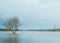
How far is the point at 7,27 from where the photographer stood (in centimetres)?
183

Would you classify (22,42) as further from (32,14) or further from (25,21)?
(32,14)

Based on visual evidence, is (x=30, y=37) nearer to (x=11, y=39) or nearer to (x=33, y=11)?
(x=11, y=39)

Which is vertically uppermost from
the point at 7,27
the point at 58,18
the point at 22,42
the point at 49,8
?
the point at 49,8

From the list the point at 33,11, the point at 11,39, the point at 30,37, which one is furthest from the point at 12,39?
the point at 33,11

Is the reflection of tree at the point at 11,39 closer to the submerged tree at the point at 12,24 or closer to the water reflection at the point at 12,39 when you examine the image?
the water reflection at the point at 12,39

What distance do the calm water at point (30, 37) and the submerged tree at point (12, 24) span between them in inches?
3.8

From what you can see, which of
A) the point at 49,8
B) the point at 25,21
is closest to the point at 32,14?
the point at 25,21

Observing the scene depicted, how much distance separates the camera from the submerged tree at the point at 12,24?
184 centimetres

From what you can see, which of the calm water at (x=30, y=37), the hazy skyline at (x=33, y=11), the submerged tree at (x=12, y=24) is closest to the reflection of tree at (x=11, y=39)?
the calm water at (x=30, y=37)

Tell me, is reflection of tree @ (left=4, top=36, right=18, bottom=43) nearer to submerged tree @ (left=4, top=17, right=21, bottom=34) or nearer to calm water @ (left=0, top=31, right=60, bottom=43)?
calm water @ (left=0, top=31, right=60, bottom=43)

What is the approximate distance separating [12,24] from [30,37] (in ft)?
1.33

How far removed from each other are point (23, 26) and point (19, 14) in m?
0.20

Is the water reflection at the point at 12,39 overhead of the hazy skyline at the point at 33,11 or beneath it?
beneath

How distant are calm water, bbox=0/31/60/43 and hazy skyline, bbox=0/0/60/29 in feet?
0.46
